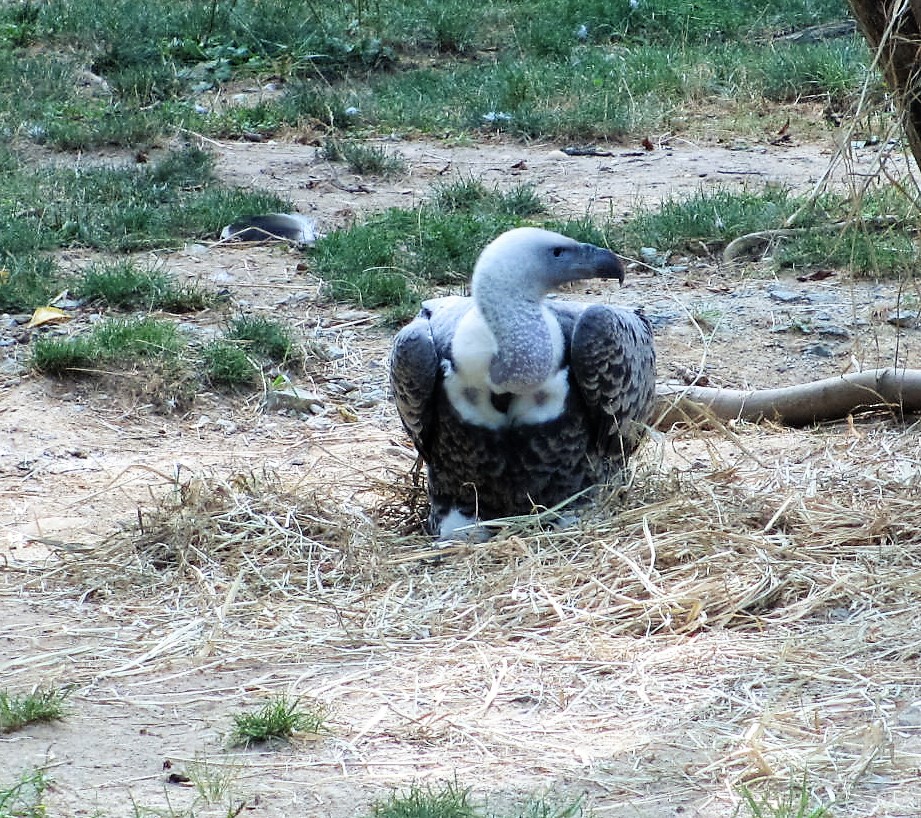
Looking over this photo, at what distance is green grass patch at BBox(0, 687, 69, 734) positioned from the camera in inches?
154

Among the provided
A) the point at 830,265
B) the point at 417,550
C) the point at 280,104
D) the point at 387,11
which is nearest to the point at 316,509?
the point at 417,550

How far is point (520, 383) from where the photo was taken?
5238 millimetres

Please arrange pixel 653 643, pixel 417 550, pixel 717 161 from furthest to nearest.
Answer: pixel 717 161
pixel 417 550
pixel 653 643

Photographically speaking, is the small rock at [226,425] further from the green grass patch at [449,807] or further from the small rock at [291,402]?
the green grass patch at [449,807]

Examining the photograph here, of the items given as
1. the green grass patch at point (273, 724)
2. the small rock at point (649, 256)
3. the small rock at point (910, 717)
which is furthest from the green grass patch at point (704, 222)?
the green grass patch at point (273, 724)

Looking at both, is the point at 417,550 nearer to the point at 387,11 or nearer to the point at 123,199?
the point at 123,199

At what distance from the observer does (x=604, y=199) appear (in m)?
9.74

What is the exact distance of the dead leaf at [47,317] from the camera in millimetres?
7758

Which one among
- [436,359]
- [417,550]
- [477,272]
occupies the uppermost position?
[477,272]

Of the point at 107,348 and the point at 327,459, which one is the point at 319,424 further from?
the point at 107,348

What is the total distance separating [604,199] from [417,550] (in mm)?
4701

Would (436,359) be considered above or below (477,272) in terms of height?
below

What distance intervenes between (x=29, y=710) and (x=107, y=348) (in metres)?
3.49

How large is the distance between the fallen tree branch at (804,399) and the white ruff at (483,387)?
1.10m
